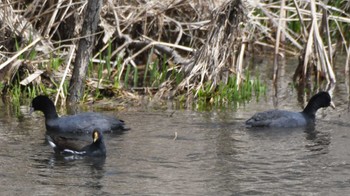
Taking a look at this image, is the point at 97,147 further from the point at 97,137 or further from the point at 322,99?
the point at 322,99

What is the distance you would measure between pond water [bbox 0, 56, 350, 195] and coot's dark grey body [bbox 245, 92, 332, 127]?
0.44 ft

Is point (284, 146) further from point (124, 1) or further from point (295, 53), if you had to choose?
point (295, 53)

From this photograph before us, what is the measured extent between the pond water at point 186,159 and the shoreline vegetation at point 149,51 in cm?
82

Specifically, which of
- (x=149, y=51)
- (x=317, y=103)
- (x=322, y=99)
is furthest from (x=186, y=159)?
(x=149, y=51)

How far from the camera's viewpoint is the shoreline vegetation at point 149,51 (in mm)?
12375

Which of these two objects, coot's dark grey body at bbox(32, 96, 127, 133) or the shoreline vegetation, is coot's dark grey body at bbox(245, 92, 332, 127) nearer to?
the shoreline vegetation

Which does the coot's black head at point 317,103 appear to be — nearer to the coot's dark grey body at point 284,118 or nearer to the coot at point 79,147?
the coot's dark grey body at point 284,118

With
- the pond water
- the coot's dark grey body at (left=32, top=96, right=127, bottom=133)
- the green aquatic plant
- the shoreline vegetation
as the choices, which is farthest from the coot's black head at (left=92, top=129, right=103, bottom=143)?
the green aquatic plant

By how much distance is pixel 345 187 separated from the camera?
26.0ft

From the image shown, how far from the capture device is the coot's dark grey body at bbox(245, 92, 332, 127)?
1074 centimetres

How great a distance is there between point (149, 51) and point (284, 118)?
13.5 ft

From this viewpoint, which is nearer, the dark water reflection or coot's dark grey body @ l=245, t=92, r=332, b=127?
the dark water reflection

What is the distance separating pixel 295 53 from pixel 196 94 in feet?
15.9

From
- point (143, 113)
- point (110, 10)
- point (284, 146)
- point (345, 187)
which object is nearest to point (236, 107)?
point (143, 113)
